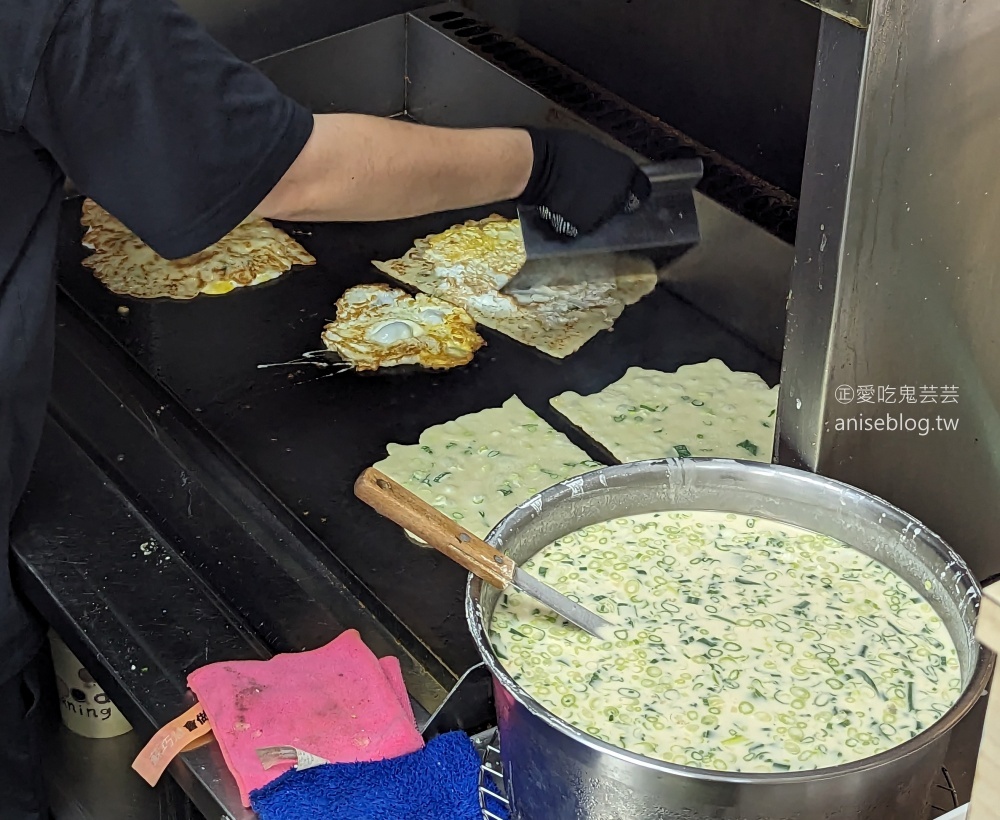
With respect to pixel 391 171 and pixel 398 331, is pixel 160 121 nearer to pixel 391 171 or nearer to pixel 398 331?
pixel 391 171

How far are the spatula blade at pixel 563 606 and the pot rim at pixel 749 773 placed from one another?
0.05 m

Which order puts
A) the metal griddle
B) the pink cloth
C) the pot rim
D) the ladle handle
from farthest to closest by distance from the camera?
the metal griddle → the pink cloth → the ladle handle → the pot rim

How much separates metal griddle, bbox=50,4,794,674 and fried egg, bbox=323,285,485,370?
0.04 metres

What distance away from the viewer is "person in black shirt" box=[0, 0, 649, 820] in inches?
56.2

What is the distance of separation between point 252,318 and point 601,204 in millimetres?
715

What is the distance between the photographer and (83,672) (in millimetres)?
2207

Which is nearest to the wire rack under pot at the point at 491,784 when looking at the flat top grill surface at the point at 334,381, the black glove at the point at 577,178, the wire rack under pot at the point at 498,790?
the wire rack under pot at the point at 498,790

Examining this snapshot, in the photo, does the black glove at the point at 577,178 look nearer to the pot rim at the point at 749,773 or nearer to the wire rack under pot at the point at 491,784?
the pot rim at the point at 749,773

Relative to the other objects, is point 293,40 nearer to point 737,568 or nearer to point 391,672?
point 391,672

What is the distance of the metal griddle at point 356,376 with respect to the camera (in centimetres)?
190

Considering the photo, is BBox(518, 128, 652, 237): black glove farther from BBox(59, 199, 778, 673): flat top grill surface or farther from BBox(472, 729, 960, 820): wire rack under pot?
BBox(472, 729, 960, 820): wire rack under pot

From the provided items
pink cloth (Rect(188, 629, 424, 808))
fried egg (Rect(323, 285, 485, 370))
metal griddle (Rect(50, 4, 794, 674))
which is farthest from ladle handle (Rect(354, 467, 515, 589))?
fried egg (Rect(323, 285, 485, 370))

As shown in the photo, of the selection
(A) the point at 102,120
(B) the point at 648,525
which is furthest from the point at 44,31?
(B) the point at 648,525

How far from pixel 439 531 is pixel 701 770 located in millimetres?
385
